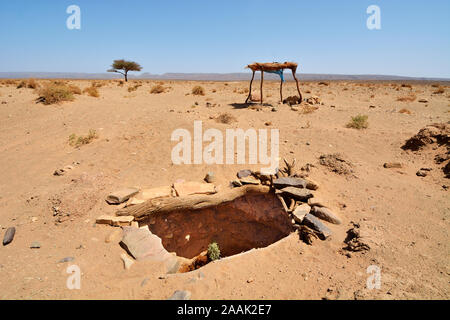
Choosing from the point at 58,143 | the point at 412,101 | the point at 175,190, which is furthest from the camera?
the point at 412,101

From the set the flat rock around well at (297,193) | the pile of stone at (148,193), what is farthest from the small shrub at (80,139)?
the flat rock around well at (297,193)

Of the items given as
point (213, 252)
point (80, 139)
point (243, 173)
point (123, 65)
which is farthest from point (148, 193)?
point (123, 65)

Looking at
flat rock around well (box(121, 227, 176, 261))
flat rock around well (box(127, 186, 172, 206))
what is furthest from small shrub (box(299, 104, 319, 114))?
flat rock around well (box(121, 227, 176, 261))

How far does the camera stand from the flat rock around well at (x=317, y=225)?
3.29 m

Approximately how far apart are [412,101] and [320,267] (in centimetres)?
1333

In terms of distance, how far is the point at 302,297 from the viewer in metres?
2.45

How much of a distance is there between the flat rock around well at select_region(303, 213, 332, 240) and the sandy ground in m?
0.11

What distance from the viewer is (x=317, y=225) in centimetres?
339

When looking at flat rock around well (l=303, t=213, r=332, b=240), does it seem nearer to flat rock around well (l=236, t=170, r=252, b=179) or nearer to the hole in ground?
the hole in ground

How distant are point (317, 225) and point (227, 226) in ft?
6.21

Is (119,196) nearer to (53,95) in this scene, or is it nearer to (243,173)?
(243,173)

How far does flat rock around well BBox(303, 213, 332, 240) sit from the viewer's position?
3289 millimetres
